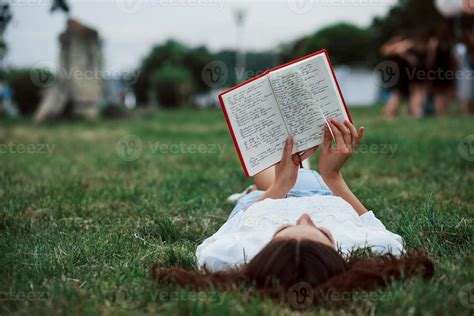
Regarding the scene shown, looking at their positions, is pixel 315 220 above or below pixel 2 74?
below

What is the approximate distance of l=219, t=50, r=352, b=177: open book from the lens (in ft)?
7.62

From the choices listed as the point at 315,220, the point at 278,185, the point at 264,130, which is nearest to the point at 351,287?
the point at 315,220

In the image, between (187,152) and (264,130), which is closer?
(264,130)

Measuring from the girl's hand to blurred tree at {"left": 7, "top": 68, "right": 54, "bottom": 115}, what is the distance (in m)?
14.4

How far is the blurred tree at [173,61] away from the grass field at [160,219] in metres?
32.0

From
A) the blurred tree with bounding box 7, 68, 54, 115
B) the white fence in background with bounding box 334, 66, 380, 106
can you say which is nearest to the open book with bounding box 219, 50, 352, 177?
the blurred tree with bounding box 7, 68, 54, 115

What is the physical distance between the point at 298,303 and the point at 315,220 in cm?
53

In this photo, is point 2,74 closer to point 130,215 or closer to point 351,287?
point 130,215

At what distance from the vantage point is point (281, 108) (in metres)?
2.34

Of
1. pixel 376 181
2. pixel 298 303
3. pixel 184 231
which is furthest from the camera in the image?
pixel 376 181

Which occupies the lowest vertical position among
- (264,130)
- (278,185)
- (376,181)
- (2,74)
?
(376,181)

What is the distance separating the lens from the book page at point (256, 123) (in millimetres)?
2326

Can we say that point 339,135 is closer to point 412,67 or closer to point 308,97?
point 308,97

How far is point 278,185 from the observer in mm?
2342
